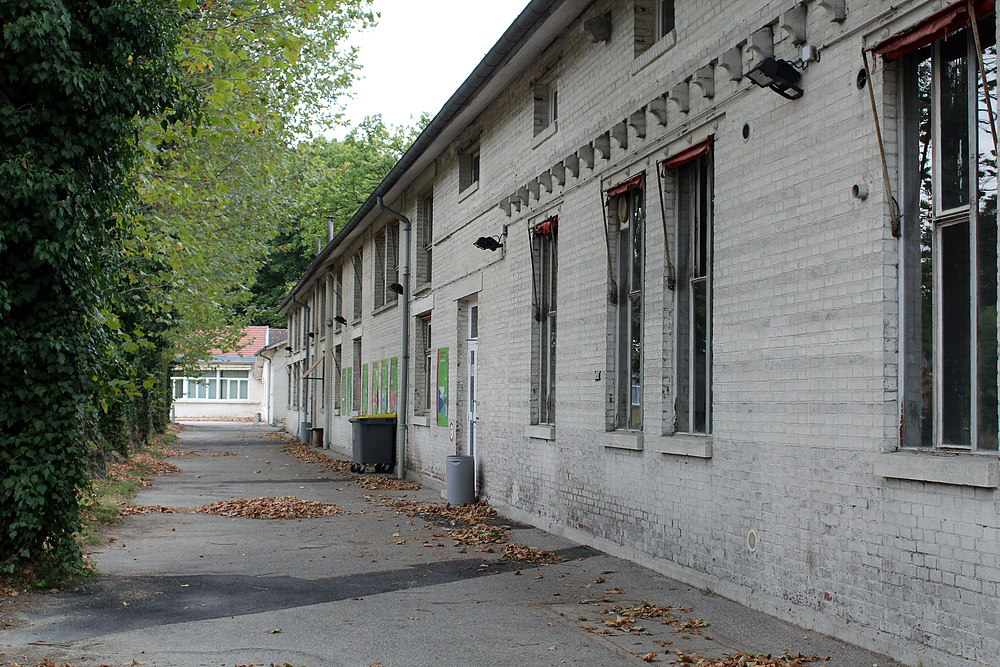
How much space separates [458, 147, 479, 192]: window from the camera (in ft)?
53.1

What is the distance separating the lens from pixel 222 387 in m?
64.6

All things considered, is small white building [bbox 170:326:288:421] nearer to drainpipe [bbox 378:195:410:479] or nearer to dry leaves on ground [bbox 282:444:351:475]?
dry leaves on ground [bbox 282:444:351:475]

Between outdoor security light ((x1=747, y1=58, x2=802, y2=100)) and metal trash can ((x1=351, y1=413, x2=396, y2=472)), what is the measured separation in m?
14.2

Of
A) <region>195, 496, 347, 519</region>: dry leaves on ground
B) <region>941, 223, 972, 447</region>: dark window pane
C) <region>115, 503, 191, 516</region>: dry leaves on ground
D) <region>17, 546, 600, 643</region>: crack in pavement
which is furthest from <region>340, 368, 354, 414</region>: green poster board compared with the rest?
<region>941, 223, 972, 447</region>: dark window pane

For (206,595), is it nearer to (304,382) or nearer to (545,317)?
(545,317)

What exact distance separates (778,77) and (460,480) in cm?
879

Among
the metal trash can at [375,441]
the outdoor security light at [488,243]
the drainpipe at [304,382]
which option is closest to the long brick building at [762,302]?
the outdoor security light at [488,243]

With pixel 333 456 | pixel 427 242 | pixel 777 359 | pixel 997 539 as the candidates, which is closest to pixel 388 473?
pixel 427 242

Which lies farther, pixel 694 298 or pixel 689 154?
pixel 694 298

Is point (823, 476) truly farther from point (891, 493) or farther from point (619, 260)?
point (619, 260)

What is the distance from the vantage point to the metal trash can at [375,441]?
65.4 ft

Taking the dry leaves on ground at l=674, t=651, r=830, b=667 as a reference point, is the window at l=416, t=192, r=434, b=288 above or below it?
above

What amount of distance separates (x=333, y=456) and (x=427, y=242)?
10.3 m

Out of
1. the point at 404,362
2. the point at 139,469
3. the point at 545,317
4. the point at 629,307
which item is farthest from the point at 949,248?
the point at 139,469
